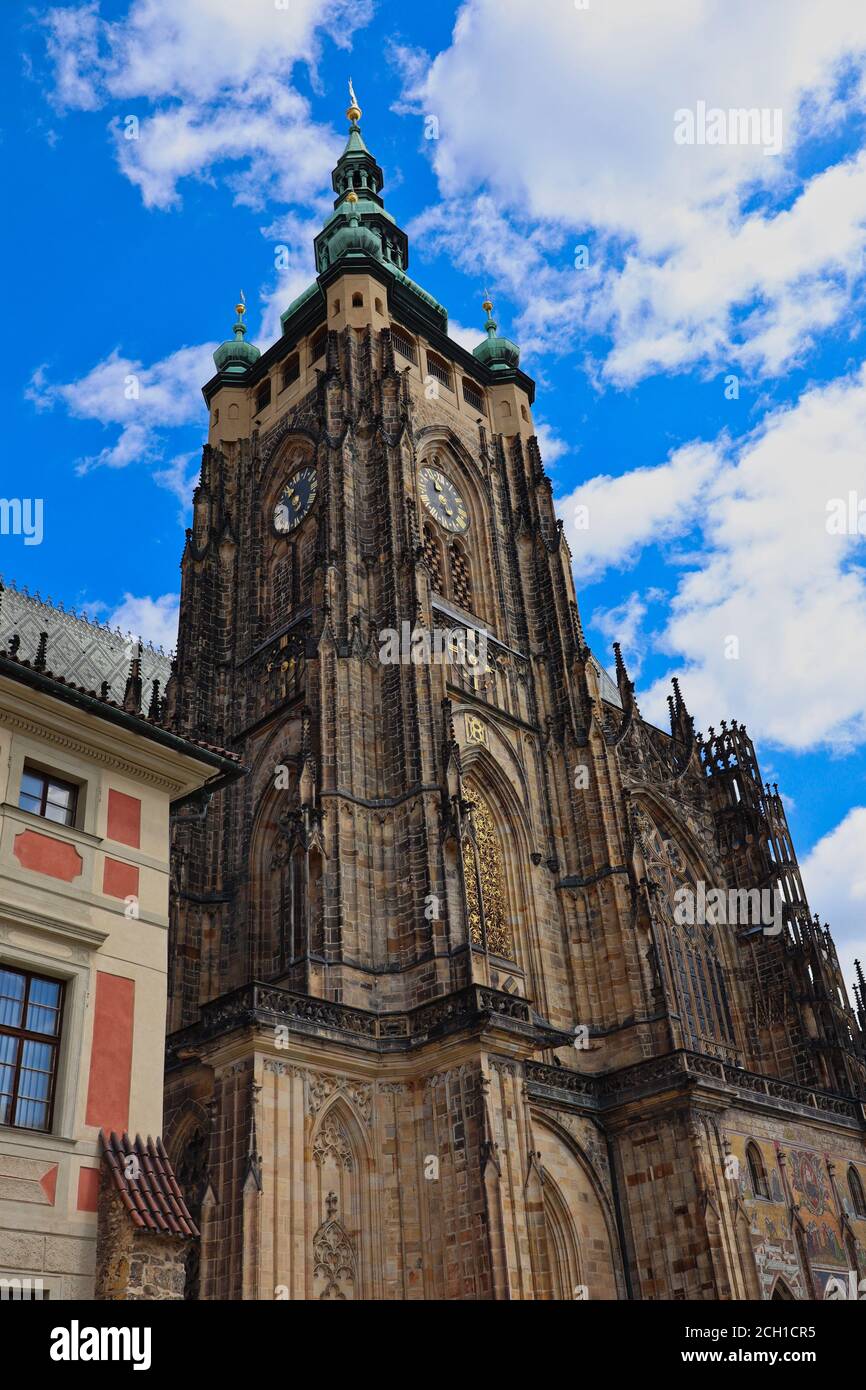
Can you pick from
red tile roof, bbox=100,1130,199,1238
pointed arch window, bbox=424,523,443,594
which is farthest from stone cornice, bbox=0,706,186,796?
pointed arch window, bbox=424,523,443,594

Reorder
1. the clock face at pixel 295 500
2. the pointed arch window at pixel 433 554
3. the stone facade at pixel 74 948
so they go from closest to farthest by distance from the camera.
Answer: the stone facade at pixel 74 948 → the pointed arch window at pixel 433 554 → the clock face at pixel 295 500

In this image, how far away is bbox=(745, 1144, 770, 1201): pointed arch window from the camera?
27.2 m

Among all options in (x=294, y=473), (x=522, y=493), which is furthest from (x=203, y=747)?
(x=522, y=493)

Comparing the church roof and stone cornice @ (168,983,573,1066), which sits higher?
the church roof

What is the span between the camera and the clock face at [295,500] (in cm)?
3600

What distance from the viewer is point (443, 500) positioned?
37.0 m

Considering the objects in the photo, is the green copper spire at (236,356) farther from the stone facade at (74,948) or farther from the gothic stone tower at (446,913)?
the stone facade at (74,948)

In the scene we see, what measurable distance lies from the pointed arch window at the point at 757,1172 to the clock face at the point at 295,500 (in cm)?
2050

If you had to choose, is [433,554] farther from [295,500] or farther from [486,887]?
[486,887]

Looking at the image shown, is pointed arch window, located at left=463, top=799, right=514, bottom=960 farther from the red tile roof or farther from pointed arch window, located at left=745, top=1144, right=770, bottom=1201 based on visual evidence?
the red tile roof

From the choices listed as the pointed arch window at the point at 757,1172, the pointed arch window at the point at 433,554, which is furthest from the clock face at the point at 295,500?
the pointed arch window at the point at 757,1172

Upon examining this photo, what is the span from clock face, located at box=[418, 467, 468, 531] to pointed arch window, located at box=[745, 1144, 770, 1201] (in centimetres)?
1870

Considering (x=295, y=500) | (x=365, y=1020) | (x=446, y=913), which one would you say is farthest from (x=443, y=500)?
(x=365, y=1020)

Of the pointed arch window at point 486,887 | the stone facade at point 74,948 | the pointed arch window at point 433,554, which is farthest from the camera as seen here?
the pointed arch window at point 433,554
